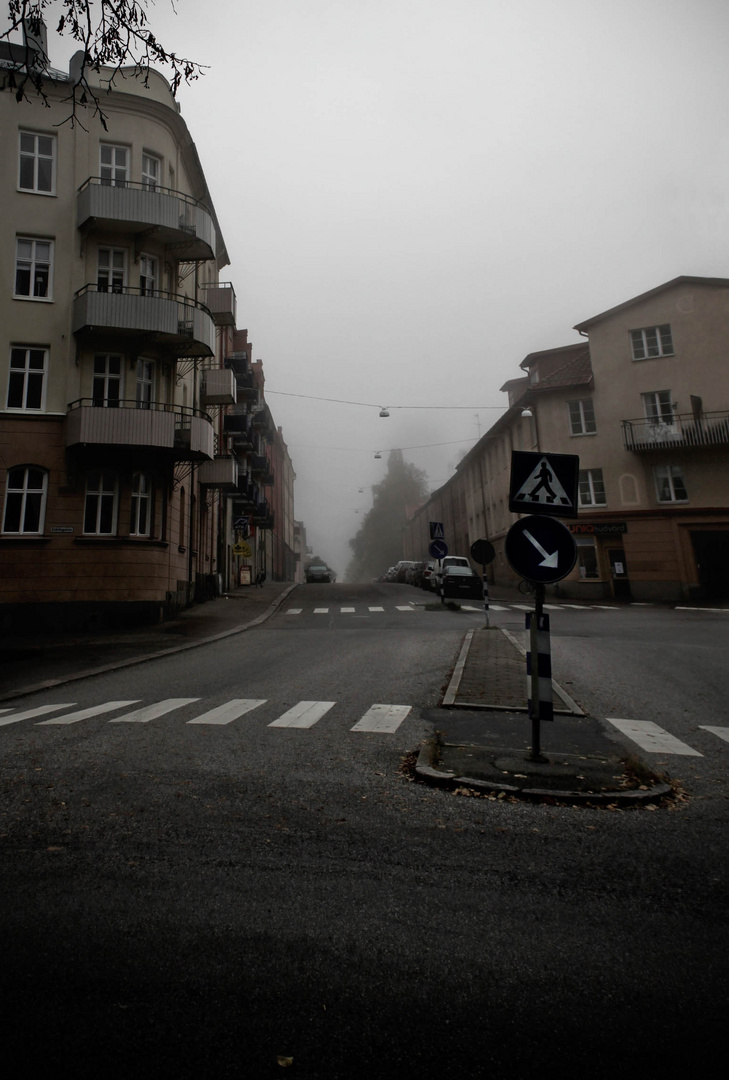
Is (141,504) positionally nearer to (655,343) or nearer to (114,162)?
(114,162)

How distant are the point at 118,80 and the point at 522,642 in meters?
22.1

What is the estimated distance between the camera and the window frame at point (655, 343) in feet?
115

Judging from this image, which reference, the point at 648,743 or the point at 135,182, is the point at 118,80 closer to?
the point at 135,182

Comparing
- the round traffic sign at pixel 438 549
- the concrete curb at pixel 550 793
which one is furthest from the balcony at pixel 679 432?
the concrete curb at pixel 550 793

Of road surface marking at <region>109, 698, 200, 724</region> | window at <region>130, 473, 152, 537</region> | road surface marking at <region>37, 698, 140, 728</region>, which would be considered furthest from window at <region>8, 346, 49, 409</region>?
road surface marking at <region>109, 698, 200, 724</region>

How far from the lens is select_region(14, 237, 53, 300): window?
2181 cm

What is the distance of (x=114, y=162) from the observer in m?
23.0

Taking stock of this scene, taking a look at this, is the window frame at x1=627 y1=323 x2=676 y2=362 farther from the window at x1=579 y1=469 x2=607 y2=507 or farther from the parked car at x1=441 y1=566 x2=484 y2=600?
the parked car at x1=441 y1=566 x2=484 y2=600

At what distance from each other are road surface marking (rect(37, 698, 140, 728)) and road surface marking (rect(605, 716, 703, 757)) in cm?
618

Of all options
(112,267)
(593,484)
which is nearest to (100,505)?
(112,267)

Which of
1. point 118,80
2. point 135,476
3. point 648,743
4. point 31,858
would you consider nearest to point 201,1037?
point 31,858

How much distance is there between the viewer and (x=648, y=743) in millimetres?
7012

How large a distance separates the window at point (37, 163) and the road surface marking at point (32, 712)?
19061 millimetres

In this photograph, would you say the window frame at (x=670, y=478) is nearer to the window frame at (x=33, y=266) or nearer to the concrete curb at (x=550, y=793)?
the window frame at (x=33, y=266)
